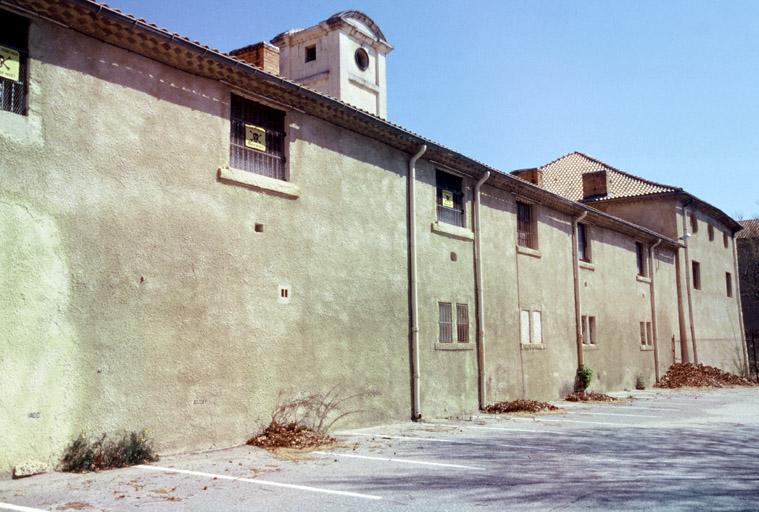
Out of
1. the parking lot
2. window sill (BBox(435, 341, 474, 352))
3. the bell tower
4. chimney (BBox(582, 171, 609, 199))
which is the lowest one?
the parking lot

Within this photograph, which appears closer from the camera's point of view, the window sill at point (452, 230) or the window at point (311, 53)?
the window sill at point (452, 230)

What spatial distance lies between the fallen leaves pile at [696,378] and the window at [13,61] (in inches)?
965

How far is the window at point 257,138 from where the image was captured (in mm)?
11219

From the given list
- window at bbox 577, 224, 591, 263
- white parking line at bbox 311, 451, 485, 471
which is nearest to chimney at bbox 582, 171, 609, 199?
window at bbox 577, 224, 591, 263

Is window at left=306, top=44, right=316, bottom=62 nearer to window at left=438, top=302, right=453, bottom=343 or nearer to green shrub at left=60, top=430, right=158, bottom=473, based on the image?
window at left=438, top=302, right=453, bottom=343

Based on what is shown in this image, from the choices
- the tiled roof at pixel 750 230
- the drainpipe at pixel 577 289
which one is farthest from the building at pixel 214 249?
the tiled roof at pixel 750 230

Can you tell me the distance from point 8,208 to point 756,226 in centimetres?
5246

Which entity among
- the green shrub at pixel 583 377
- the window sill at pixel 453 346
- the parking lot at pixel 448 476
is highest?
the window sill at pixel 453 346

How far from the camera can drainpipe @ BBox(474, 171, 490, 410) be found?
1633cm

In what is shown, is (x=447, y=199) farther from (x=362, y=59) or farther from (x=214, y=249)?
(x=362, y=59)

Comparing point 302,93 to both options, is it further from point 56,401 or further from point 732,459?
point 732,459

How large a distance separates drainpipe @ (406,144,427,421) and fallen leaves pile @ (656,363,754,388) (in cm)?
1596

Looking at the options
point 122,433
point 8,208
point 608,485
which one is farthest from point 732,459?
point 8,208

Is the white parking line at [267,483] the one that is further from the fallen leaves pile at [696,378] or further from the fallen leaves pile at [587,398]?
the fallen leaves pile at [696,378]
